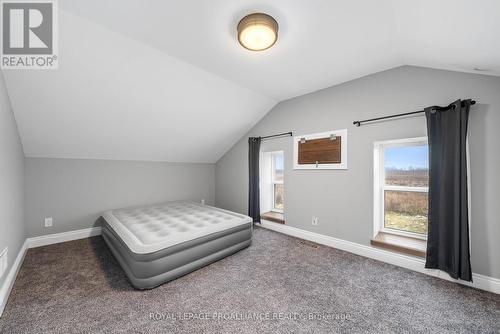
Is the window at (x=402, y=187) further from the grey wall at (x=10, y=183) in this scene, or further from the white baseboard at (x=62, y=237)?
the white baseboard at (x=62, y=237)

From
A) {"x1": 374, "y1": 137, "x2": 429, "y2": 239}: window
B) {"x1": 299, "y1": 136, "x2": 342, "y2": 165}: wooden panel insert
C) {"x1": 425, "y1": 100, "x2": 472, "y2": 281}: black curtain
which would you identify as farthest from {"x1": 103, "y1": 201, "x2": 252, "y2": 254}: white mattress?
{"x1": 425, "y1": 100, "x2": 472, "y2": 281}: black curtain

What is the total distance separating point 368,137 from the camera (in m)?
2.56

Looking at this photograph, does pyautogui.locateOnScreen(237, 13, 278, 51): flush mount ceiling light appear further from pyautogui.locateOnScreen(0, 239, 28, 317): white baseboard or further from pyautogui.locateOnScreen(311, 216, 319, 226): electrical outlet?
pyautogui.locateOnScreen(0, 239, 28, 317): white baseboard

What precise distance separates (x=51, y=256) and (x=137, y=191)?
1.43m

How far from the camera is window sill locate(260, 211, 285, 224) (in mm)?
3506

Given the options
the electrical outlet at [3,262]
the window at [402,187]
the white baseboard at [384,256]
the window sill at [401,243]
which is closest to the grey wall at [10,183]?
the electrical outlet at [3,262]

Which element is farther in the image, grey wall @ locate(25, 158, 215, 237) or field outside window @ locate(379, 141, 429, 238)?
grey wall @ locate(25, 158, 215, 237)

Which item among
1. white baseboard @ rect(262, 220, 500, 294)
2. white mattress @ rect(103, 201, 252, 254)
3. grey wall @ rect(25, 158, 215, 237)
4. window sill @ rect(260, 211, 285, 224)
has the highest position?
grey wall @ rect(25, 158, 215, 237)

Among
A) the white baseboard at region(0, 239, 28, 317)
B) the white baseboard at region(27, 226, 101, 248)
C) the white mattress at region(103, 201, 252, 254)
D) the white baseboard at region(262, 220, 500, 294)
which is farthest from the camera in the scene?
the white baseboard at region(27, 226, 101, 248)

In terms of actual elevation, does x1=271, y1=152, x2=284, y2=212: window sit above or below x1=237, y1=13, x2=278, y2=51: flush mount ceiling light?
below

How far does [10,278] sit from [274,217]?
3262 mm

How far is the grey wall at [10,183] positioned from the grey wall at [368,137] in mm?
3221

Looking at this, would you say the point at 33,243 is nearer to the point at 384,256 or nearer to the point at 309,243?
the point at 309,243

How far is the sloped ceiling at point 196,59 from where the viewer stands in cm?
144
